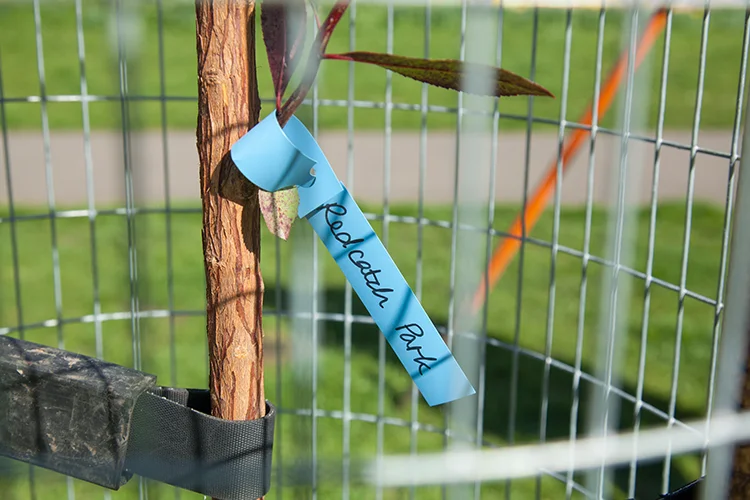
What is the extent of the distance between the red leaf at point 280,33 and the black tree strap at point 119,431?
0.23 metres

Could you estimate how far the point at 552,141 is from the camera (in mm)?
3410

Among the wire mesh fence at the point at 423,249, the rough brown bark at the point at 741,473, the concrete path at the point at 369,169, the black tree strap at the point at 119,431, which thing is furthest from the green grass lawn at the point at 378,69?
the rough brown bark at the point at 741,473

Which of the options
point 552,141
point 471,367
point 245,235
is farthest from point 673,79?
point 245,235

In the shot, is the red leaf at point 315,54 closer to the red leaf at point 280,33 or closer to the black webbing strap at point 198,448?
the red leaf at point 280,33

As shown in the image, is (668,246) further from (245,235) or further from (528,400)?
(245,235)

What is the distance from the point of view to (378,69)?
4.87 meters

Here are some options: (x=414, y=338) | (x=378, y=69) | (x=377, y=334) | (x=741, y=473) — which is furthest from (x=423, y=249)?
(x=378, y=69)

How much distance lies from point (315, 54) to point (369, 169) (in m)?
2.60

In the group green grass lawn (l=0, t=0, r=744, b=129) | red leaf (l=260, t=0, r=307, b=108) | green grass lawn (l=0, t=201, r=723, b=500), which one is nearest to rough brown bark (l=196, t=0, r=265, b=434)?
red leaf (l=260, t=0, r=307, b=108)

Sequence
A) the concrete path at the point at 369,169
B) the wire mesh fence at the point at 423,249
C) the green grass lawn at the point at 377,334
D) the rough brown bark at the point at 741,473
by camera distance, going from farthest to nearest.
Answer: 1. the concrete path at the point at 369,169
2. the green grass lawn at the point at 377,334
3. the wire mesh fence at the point at 423,249
4. the rough brown bark at the point at 741,473

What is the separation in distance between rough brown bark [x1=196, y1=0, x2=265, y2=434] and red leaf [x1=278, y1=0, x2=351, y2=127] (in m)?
0.03

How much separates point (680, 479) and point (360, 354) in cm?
72

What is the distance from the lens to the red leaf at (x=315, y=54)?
19.8 inches

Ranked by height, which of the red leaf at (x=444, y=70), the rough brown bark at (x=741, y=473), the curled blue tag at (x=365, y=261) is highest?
the red leaf at (x=444, y=70)
